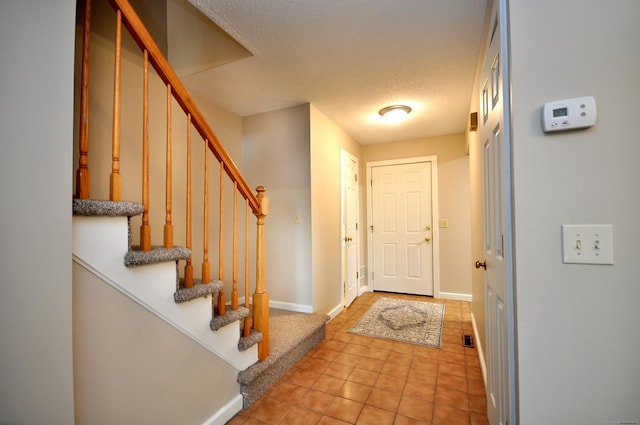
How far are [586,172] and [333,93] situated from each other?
2.13 meters

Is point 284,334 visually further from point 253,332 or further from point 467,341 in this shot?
point 467,341

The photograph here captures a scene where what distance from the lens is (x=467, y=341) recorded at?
255cm

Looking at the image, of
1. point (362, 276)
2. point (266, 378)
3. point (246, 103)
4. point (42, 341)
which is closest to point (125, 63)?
point (246, 103)

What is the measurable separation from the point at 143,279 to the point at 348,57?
6.33 ft

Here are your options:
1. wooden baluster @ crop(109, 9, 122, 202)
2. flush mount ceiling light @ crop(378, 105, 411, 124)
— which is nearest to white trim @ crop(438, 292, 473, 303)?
flush mount ceiling light @ crop(378, 105, 411, 124)

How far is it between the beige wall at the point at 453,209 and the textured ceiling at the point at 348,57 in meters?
0.74

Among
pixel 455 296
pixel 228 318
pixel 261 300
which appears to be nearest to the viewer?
pixel 228 318

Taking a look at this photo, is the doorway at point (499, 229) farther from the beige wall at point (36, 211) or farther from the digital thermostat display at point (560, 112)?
the beige wall at point (36, 211)

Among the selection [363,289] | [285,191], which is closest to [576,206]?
[285,191]

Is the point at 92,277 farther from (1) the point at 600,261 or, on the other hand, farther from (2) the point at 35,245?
(1) the point at 600,261

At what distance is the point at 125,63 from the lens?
6.30 feet

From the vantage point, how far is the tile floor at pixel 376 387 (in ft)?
5.32

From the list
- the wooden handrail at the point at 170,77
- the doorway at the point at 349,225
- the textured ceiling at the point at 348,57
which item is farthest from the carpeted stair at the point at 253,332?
the textured ceiling at the point at 348,57

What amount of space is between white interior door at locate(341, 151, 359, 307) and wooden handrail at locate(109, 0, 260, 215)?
1976 mm
